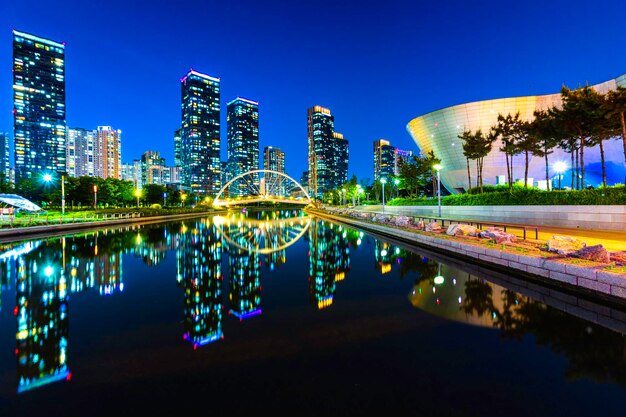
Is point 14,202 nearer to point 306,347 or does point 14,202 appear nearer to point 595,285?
point 306,347

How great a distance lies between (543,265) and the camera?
31.4 ft

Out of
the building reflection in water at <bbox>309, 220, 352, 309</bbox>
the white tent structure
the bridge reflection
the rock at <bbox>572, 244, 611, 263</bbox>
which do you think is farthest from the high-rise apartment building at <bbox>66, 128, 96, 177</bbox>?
the rock at <bbox>572, 244, 611, 263</bbox>

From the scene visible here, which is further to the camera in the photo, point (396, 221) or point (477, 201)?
point (477, 201)

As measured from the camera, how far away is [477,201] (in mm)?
34562

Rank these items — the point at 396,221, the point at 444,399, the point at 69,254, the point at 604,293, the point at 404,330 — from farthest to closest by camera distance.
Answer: the point at 396,221 → the point at 69,254 → the point at 604,293 → the point at 404,330 → the point at 444,399

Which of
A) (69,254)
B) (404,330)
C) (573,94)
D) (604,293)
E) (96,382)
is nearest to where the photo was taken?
(96,382)

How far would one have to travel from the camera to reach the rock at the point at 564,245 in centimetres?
991

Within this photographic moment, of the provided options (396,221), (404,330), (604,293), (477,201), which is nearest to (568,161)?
(477,201)

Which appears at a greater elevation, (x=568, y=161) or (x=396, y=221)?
(x=568, y=161)

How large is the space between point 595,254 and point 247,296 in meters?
9.81

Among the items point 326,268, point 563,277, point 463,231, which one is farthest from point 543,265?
point 326,268

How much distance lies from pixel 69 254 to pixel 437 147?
2646 inches

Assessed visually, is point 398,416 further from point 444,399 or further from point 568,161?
point 568,161

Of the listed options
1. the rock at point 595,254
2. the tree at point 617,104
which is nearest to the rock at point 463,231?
the rock at point 595,254
